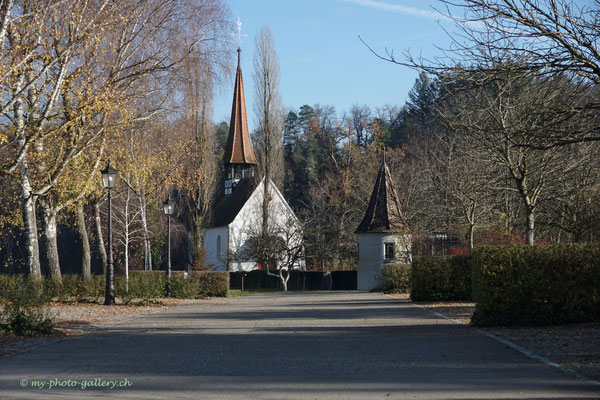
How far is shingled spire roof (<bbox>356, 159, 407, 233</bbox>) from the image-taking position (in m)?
38.7

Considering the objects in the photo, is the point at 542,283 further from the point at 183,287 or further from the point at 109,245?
the point at 183,287

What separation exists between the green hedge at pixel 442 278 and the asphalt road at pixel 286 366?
276 inches

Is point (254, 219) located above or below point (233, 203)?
below

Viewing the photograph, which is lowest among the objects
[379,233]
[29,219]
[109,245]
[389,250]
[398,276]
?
[398,276]

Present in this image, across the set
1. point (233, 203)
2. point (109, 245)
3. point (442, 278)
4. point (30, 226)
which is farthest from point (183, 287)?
point (233, 203)

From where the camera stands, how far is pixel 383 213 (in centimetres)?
3909

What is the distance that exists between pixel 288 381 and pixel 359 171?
147ft

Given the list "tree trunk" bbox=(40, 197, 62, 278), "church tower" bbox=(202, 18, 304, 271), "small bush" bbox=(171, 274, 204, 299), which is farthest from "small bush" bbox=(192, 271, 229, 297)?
"church tower" bbox=(202, 18, 304, 271)

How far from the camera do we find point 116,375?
327 inches

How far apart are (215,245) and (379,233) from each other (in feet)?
84.2

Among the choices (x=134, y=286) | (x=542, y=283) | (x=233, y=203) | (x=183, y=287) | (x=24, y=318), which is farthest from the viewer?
(x=233, y=203)

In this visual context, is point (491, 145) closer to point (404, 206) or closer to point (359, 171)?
point (404, 206)

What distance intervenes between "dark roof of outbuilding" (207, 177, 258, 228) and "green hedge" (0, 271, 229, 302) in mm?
27050

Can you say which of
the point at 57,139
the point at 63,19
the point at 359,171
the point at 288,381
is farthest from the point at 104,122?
the point at 359,171
